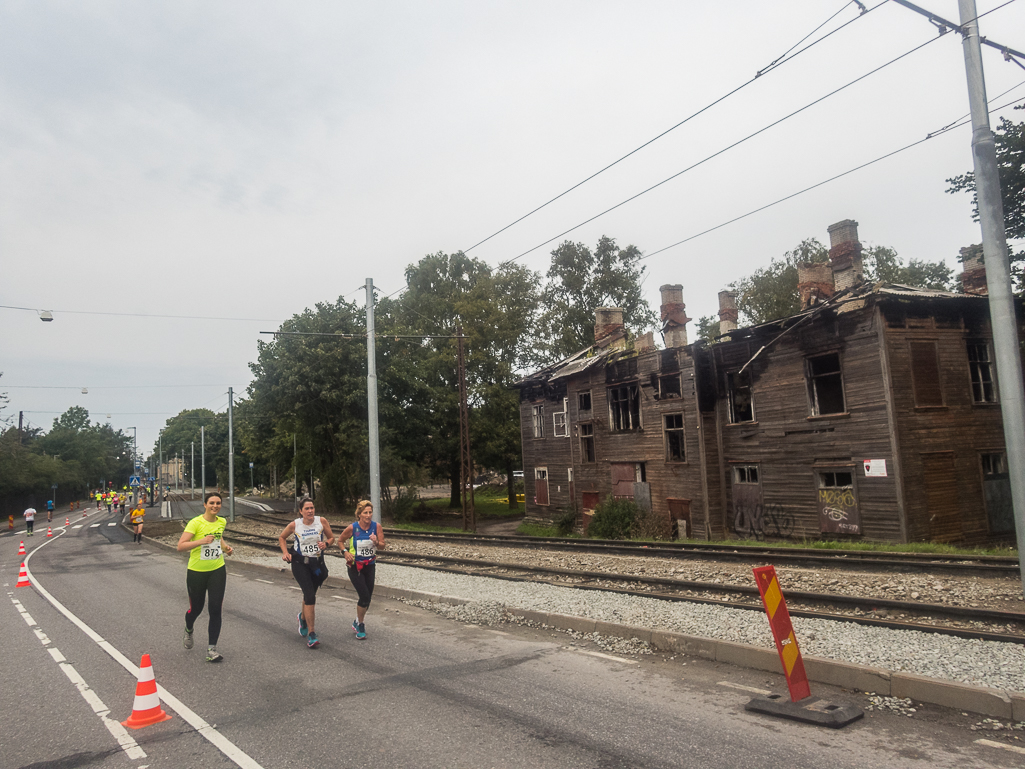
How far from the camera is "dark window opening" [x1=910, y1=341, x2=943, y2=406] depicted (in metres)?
20.4

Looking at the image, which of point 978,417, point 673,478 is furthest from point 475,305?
point 978,417

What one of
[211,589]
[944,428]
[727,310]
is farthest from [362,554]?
[727,310]

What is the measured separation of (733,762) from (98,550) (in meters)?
28.4

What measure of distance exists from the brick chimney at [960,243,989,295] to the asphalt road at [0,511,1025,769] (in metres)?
21.0

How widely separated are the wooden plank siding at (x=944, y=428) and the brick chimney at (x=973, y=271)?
1096 mm

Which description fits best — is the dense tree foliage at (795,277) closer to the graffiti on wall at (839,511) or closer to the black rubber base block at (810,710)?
the graffiti on wall at (839,511)

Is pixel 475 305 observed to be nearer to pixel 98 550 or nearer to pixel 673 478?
pixel 673 478

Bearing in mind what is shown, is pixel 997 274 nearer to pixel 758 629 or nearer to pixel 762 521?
pixel 758 629

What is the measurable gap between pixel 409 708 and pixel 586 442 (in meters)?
27.5

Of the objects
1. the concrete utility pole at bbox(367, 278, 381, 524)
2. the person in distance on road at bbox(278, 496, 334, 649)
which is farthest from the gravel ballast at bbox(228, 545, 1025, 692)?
the concrete utility pole at bbox(367, 278, 381, 524)

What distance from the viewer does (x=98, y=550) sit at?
87.1 feet

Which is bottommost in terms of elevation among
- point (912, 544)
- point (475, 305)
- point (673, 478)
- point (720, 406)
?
point (912, 544)

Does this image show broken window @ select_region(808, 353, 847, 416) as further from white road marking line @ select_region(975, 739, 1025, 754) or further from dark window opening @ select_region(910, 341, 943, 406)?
white road marking line @ select_region(975, 739, 1025, 754)

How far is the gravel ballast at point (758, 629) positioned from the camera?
6.27m
